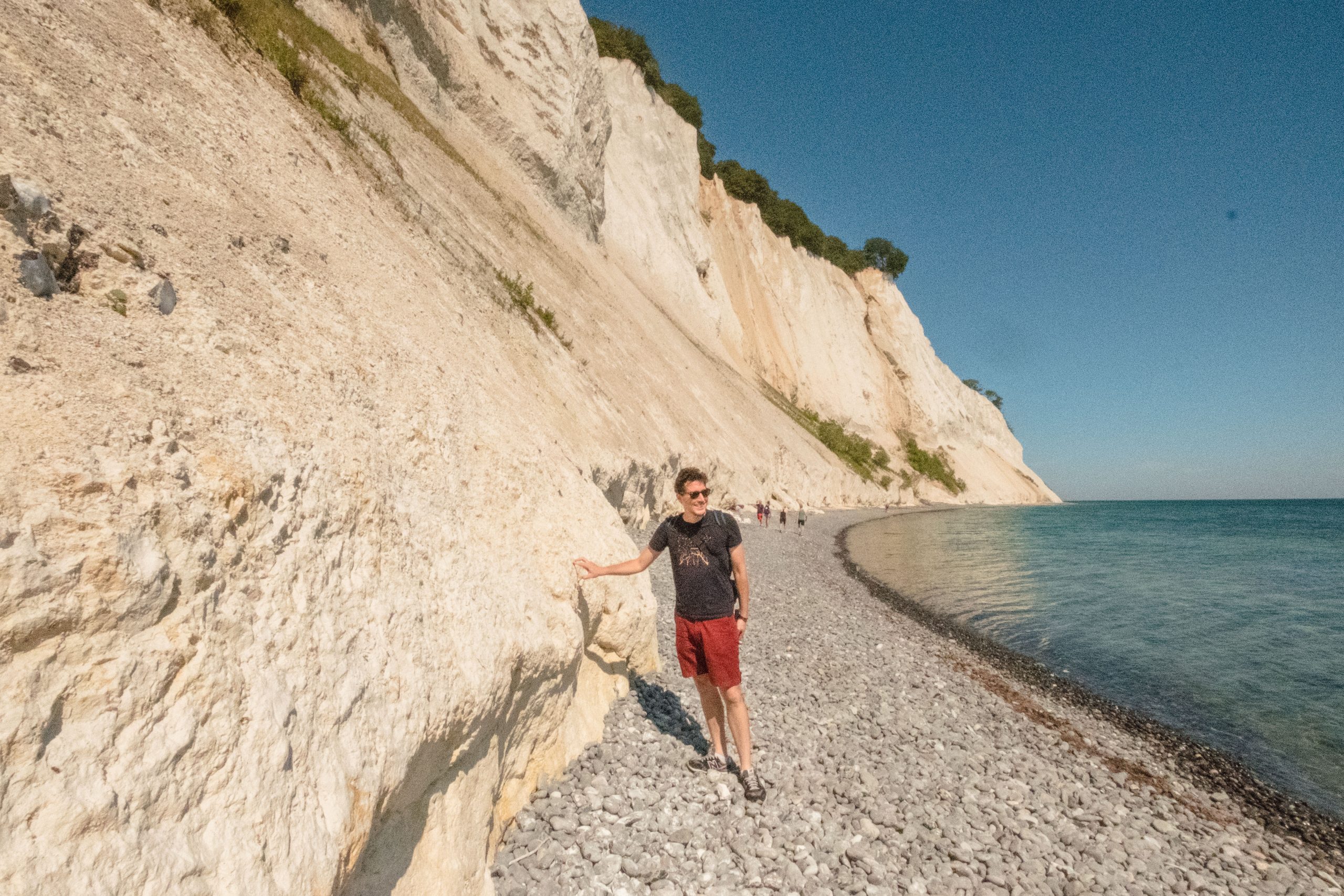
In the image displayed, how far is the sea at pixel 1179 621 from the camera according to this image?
9.24 m

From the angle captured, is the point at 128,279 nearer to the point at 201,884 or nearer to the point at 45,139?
the point at 45,139

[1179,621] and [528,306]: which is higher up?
[1179,621]

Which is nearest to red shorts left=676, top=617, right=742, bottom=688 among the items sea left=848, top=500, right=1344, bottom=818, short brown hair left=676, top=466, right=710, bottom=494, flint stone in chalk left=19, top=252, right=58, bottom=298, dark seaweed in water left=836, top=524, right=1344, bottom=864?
short brown hair left=676, top=466, right=710, bottom=494

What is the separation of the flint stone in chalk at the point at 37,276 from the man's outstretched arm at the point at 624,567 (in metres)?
3.54

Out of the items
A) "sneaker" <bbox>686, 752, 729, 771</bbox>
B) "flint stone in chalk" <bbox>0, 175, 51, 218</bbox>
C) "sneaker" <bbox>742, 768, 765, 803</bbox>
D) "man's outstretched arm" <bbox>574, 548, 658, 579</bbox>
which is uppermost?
"flint stone in chalk" <bbox>0, 175, 51, 218</bbox>

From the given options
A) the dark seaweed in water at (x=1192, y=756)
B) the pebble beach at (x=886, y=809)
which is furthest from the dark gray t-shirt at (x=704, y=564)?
the dark seaweed in water at (x=1192, y=756)

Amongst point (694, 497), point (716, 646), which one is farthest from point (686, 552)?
point (716, 646)

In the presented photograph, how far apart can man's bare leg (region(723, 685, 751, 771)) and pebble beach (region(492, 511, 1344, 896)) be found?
10.9 inches

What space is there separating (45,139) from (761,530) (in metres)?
24.2

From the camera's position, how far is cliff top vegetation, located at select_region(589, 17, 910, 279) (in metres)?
38.2

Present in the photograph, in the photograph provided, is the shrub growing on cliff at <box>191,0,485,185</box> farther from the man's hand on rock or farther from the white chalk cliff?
the man's hand on rock

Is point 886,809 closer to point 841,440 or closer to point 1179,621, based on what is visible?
point 1179,621

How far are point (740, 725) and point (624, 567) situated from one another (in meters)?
1.54

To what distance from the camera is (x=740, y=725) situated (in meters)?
4.96
